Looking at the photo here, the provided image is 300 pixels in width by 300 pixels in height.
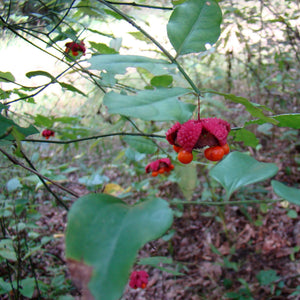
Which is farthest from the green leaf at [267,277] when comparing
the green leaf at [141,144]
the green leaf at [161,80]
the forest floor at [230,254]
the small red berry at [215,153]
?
the green leaf at [161,80]

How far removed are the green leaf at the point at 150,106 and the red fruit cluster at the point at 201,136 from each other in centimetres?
20

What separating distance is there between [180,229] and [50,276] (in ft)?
3.57

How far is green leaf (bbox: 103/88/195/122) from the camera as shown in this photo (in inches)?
16.3

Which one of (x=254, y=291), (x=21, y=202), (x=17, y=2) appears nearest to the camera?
A: (x=17, y=2)

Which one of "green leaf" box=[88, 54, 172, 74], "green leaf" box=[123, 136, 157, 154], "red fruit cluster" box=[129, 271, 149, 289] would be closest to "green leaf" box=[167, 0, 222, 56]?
"green leaf" box=[88, 54, 172, 74]

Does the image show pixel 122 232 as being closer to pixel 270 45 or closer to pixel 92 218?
pixel 92 218

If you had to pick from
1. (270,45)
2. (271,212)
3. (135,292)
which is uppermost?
(270,45)

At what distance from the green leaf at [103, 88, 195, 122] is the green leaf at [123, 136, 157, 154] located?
711 millimetres

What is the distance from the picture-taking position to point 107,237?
13.2 inches

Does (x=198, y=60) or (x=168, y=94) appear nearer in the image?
(x=168, y=94)

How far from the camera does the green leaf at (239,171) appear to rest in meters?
0.55

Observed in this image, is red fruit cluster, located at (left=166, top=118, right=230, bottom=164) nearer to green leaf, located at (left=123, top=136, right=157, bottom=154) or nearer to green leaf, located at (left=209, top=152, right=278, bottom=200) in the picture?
green leaf, located at (left=209, top=152, right=278, bottom=200)

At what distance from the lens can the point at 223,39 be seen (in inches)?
98.1

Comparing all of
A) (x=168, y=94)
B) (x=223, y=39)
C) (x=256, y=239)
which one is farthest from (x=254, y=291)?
(x=223, y=39)
